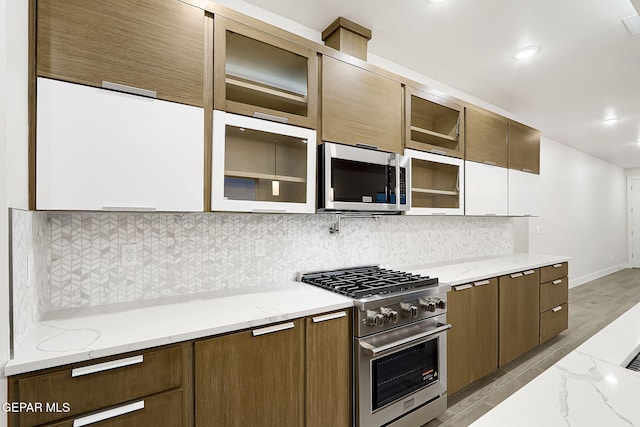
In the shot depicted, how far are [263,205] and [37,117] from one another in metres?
1.00

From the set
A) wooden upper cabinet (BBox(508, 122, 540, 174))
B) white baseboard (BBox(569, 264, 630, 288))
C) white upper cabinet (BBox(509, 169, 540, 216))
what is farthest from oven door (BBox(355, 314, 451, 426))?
white baseboard (BBox(569, 264, 630, 288))

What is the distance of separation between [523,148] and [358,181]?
8.05 ft

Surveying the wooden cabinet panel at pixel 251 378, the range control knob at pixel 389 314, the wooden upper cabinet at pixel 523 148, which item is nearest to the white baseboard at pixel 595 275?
the wooden upper cabinet at pixel 523 148

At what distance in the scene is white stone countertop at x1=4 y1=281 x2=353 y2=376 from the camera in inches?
41.8

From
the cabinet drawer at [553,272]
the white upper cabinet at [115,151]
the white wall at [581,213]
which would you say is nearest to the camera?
the white upper cabinet at [115,151]

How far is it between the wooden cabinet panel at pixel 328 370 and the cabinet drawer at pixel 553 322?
2.54m

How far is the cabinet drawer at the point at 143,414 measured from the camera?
107 centimetres

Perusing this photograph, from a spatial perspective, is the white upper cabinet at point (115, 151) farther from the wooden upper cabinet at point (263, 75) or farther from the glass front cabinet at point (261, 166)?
the wooden upper cabinet at point (263, 75)

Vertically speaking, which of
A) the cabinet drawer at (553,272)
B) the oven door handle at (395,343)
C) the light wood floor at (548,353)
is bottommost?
the light wood floor at (548,353)

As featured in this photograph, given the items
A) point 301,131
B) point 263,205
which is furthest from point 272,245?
point 301,131

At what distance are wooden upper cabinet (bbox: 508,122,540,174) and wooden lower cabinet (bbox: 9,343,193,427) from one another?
347 cm

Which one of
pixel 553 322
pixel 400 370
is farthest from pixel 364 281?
pixel 553 322

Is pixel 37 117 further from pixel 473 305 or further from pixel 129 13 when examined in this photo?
pixel 473 305

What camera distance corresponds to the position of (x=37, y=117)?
1.19 meters
